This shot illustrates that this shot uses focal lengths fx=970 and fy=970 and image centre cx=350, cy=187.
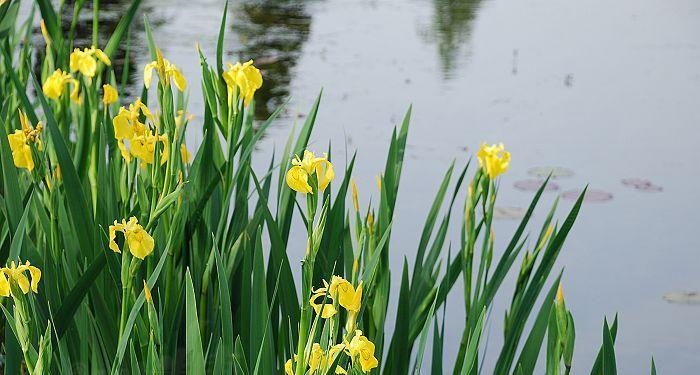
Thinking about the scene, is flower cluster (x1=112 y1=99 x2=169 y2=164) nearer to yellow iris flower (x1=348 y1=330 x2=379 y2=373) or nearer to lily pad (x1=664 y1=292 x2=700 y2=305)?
yellow iris flower (x1=348 y1=330 x2=379 y2=373)

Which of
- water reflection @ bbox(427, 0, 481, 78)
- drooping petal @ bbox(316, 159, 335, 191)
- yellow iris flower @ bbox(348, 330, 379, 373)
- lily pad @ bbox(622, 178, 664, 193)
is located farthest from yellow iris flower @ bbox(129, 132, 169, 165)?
water reflection @ bbox(427, 0, 481, 78)

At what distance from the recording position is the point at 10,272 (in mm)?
756

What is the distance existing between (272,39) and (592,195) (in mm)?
2175

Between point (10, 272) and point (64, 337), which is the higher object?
point (10, 272)

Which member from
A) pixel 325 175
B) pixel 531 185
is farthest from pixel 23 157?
pixel 531 185

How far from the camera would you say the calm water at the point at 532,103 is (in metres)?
2.28

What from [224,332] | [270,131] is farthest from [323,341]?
[270,131]

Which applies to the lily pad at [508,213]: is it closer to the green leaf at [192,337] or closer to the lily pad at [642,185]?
the lily pad at [642,185]

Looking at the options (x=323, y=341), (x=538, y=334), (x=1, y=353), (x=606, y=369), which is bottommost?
(x=1, y=353)

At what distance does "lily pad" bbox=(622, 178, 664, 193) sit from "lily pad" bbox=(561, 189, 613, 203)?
0.10 meters

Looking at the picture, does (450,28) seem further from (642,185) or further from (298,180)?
(298,180)

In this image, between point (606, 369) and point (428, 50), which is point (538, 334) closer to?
point (606, 369)

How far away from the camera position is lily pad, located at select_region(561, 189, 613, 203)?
2.73m

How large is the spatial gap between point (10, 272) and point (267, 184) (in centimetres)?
76
